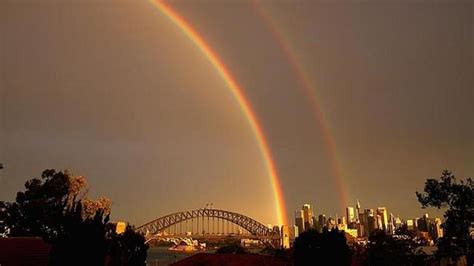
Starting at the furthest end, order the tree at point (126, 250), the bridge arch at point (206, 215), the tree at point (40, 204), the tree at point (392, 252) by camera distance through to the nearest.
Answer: the bridge arch at point (206, 215)
the tree at point (40, 204)
the tree at point (392, 252)
the tree at point (126, 250)

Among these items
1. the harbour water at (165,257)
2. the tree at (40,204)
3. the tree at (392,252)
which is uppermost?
the tree at (40,204)

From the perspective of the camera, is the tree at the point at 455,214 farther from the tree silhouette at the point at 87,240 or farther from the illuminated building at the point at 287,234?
the illuminated building at the point at 287,234

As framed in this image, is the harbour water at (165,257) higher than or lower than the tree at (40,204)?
lower

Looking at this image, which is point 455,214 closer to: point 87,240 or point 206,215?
point 87,240

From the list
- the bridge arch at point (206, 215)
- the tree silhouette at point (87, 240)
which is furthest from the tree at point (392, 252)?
the bridge arch at point (206, 215)

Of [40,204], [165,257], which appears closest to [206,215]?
[165,257]

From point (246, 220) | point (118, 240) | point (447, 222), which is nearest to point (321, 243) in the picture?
point (447, 222)
